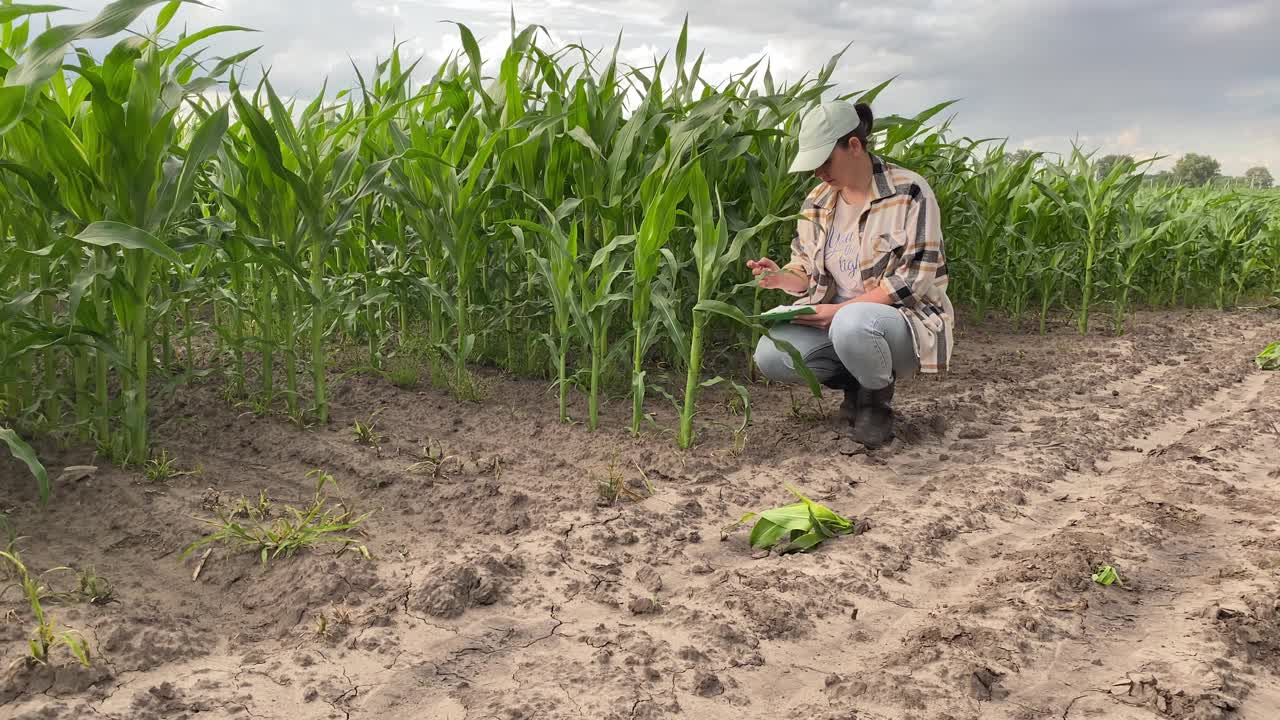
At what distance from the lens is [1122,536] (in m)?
2.41

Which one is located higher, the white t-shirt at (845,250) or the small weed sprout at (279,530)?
the white t-shirt at (845,250)

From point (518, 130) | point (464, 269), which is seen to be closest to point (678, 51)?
point (518, 130)

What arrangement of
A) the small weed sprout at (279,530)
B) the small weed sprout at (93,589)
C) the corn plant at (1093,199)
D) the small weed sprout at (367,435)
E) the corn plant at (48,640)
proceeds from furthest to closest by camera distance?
the corn plant at (1093,199)
the small weed sprout at (367,435)
the small weed sprout at (279,530)
the small weed sprout at (93,589)
the corn plant at (48,640)

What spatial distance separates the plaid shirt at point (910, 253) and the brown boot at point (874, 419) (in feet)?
0.62

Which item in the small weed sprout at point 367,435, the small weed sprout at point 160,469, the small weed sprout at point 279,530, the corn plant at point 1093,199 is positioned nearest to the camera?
the small weed sprout at point 279,530

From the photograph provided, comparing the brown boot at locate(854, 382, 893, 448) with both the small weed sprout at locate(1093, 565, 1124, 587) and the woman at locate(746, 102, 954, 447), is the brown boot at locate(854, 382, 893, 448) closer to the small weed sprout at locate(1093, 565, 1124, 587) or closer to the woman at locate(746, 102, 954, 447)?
the woman at locate(746, 102, 954, 447)

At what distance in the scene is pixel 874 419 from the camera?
10.5 ft

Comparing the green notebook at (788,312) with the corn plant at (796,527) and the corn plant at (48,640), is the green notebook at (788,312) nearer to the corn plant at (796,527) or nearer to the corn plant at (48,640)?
the corn plant at (796,527)

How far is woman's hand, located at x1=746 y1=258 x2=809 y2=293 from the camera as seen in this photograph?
3232 millimetres

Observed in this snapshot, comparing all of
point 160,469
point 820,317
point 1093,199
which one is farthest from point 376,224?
point 1093,199

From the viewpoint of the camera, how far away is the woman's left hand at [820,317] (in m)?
3.14

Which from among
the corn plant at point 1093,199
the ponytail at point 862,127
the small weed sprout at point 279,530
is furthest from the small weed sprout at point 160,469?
the corn plant at point 1093,199

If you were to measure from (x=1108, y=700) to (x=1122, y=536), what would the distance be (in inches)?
35.8

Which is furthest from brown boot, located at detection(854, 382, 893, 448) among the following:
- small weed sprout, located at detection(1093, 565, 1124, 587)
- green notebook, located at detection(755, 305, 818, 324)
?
small weed sprout, located at detection(1093, 565, 1124, 587)
